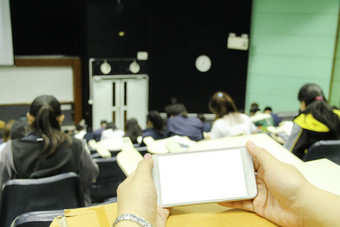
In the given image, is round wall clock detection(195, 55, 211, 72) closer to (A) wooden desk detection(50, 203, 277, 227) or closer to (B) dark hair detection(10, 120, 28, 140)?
(B) dark hair detection(10, 120, 28, 140)

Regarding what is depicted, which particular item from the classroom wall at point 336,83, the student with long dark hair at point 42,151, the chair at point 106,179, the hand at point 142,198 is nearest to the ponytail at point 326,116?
the chair at point 106,179

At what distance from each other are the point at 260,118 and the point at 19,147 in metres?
2.89

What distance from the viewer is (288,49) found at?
747cm

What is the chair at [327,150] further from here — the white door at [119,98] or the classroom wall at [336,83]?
the white door at [119,98]

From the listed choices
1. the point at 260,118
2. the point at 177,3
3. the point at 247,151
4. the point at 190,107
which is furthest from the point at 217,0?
the point at 247,151

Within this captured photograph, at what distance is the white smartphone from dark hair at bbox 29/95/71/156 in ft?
5.11

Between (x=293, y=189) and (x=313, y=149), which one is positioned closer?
(x=293, y=189)

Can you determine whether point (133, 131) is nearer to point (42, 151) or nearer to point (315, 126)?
point (42, 151)

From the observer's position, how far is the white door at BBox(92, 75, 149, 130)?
7449mm

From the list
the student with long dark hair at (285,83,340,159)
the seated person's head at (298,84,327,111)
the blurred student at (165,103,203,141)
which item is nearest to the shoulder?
the student with long dark hair at (285,83,340,159)

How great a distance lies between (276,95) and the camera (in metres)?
7.77

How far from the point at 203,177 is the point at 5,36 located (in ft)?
22.8

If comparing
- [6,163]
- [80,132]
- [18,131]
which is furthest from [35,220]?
[80,132]

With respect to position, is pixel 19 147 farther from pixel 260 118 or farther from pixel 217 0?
Result: pixel 217 0
